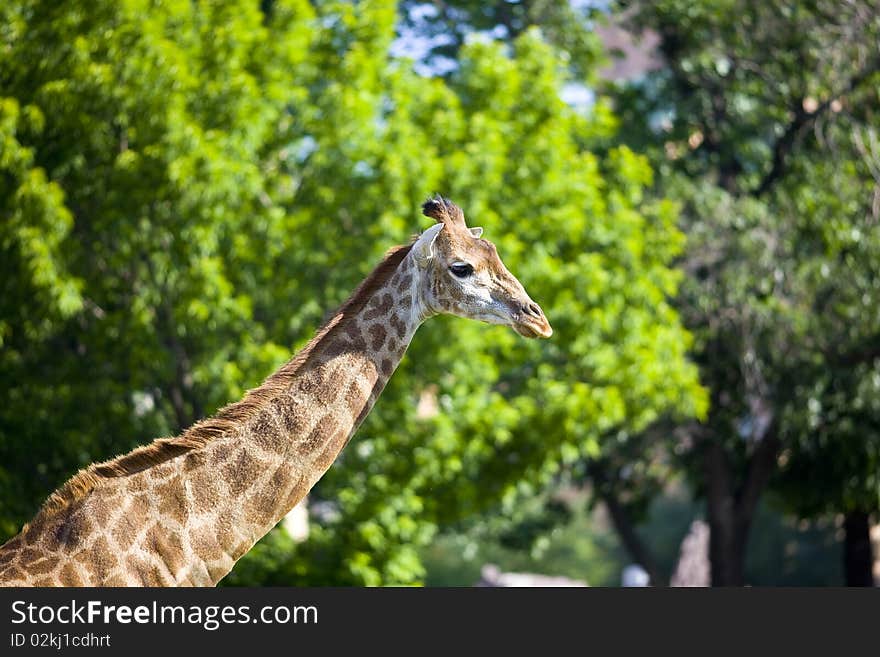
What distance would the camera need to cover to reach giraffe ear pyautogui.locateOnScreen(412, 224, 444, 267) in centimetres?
675

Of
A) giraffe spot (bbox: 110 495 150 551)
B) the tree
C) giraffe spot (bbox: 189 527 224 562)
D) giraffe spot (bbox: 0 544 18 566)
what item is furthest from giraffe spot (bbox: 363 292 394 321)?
the tree

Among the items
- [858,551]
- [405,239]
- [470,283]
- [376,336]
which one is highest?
[470,283]

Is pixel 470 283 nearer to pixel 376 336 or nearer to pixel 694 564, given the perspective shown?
pixel 376 336

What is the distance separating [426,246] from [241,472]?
58.3 inches

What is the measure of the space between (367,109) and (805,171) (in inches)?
289

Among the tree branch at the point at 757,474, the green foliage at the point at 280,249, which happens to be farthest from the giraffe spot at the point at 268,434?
the tree branch at the point at 757,474

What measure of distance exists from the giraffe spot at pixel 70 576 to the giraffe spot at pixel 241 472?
0.79 meters

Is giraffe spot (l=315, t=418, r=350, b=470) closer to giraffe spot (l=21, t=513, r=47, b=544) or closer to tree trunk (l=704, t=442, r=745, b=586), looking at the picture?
giraffe spot (l=21, t=513, r=47, b=544)

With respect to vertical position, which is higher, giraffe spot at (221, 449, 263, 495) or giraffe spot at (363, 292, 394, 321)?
giraffe spot at (363, 292, 394, 321)

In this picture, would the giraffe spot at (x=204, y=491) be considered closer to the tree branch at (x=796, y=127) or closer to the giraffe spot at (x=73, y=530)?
the giraffe spot at (x=73, y=530)

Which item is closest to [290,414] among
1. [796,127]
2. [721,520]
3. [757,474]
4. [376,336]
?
[376,336]

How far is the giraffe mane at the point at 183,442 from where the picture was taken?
625 cm

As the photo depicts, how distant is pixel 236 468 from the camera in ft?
20.8

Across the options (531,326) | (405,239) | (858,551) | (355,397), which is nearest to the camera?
(355,397)
